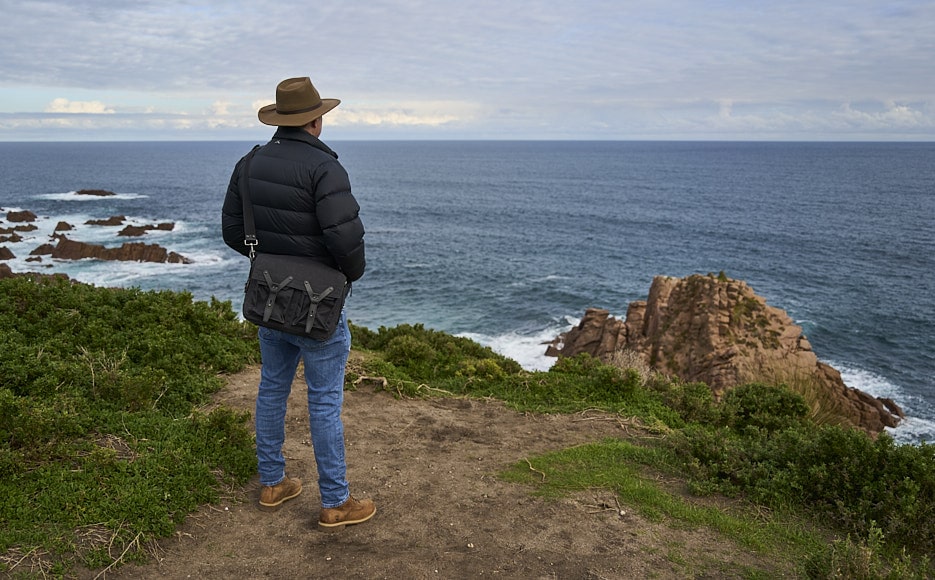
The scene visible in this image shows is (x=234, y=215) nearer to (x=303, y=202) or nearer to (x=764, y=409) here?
(x=303, y=202)

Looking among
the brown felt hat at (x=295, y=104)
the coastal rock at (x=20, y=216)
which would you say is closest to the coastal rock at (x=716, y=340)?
the brown felt hat at (x=295, y=104)

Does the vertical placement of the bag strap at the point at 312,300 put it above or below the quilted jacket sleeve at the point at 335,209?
below

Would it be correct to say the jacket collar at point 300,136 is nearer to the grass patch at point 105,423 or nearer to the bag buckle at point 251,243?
the bag buckle at point 251,243

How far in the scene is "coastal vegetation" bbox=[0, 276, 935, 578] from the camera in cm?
452

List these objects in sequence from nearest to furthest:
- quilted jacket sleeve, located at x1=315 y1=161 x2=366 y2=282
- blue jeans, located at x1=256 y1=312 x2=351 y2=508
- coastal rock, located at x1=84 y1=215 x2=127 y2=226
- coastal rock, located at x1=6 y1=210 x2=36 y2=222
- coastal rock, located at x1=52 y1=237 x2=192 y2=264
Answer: quilted jacket sleeve, located at x1=315 y1=161 x2=366 y2=282 < blue jeans, located at x1=256 y1=312 x2=351 y2=508 < coastal rock, located at x1=52 y1=237 x2=192 y2=264 < coastal rock, located at x1=6 y1=210 x2=36 y2=222 < coastal rock, located at x1=84 y1=215 x2=127 y2=226

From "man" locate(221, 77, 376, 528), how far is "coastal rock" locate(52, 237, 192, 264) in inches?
1684

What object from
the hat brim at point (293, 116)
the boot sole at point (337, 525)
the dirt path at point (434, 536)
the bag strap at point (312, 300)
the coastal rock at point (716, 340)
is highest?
the hat brim at point (293, 116)

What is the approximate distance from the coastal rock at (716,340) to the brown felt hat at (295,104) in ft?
63.8

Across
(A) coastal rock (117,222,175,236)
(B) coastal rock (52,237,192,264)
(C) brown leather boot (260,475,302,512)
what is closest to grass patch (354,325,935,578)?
(C) brown leather boot (260,475,302,512)

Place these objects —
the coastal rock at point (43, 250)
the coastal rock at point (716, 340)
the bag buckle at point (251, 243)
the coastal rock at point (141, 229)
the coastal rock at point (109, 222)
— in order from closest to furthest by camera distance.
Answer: the bag buckle at point (251, 243)
the coastal rock at point (716, 340)
the coastal rock at point (43, 250)
the coastal rock at point (141, 229)
the coastal rock at point (109, 222)

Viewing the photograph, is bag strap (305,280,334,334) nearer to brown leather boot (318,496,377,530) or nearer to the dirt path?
brown leather boot (318,496,377,530)

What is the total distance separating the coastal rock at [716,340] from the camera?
2236 cm

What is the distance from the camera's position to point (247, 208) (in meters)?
4.28

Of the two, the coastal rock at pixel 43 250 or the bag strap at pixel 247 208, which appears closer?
the bag strap at pixel 247 208
